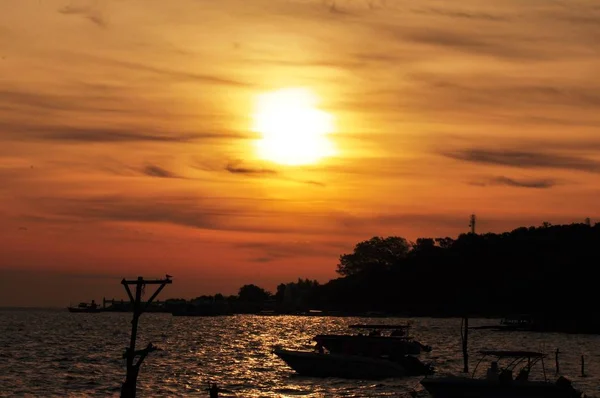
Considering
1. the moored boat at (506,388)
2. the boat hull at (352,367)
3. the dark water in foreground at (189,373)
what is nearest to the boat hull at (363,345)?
the boat hull at (352,367)

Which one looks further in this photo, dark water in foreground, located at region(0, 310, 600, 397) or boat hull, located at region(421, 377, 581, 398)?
dark water in foreground, located at region(0, 310, 600, 397)

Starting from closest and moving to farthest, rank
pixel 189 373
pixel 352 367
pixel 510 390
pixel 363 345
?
pixel 510 390, pixel 352 367, pixel 363 345, pixel 189 373

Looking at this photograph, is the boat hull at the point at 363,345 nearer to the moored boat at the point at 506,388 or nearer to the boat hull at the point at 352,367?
the boat hull at the point at 352,367

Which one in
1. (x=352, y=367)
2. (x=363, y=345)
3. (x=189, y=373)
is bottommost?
(x=189, y=373)

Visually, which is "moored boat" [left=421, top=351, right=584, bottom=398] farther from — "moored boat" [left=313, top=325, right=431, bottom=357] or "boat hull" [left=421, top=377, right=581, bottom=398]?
"moored boat" [left=313, top=325, right=431, bottom=357]

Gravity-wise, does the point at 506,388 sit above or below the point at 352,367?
below

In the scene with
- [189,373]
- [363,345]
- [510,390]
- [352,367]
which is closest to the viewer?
[510,390]

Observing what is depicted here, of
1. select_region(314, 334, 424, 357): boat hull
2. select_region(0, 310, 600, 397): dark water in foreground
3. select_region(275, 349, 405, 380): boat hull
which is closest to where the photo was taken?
select_region(0, 310, 600, 397): dark water in foreground

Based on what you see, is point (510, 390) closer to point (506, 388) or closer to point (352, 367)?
point (506, 388)

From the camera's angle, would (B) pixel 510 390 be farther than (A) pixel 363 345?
No

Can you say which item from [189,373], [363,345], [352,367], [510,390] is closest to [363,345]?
[363,345]

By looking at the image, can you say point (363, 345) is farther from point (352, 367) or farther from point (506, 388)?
point (506, 388)

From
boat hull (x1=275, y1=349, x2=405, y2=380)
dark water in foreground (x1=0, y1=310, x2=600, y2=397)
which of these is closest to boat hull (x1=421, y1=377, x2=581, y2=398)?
dark water in foreground (x1=0, y1=310, x2=600, y2=397)

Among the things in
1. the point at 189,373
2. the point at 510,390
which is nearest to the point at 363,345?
the point at 189,373
